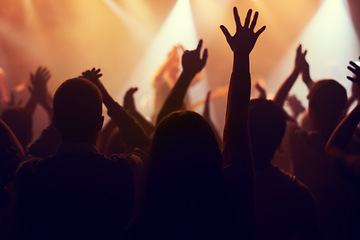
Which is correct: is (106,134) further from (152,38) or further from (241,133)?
(152,38)

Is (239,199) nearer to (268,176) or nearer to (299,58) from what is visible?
(268,176)

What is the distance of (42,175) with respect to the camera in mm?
1116

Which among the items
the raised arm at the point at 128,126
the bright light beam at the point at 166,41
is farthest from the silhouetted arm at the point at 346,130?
the bright light beam at the point at 166,41

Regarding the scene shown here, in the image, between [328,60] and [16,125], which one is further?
[328,60]

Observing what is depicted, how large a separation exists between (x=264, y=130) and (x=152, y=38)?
19.4 ft

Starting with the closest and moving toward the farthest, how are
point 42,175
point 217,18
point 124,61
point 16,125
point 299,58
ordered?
point 42,175 → point 16,125 → point 299,58 → point 217,18 → point 124,61

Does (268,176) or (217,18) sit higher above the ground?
(217,18)

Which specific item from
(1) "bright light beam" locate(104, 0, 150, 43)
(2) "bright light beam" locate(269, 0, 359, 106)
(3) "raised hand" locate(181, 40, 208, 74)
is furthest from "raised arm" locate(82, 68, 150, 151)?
(2) "bright light beam" locate(269, 0, 359, 106)

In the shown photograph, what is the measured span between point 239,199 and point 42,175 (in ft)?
2.20

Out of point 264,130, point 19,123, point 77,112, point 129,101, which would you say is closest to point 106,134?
point 129,101

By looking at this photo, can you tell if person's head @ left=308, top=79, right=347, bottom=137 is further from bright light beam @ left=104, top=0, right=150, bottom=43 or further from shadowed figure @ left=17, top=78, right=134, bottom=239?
bright light beam @ left=104, top=0, right=150, bottom=43

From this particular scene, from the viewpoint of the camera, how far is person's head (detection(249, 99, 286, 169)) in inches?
53.5

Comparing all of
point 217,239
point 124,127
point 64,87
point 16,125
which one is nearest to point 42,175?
point 64,87

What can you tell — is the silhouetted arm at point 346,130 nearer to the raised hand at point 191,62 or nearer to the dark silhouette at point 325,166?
the dark silhouette at point 325,166
